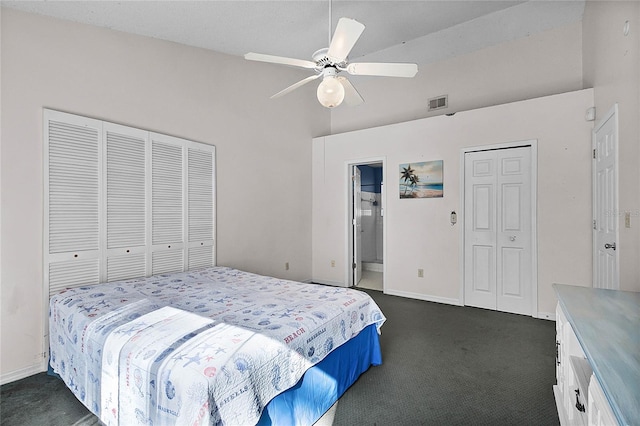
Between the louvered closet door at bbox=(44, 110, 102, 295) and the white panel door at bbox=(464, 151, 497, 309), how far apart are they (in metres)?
4.06

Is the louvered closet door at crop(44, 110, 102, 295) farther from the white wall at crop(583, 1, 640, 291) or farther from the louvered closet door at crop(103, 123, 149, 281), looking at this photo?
the white wall at crop(583, 1, 640, 291)

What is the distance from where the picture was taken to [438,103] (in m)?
4.48

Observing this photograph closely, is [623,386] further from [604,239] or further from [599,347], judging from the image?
[604,239]

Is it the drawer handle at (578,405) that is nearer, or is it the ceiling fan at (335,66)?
the drawer handle at (578,405)

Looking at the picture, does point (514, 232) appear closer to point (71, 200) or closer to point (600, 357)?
point (600, 357)

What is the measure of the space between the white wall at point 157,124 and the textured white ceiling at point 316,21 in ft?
0.62

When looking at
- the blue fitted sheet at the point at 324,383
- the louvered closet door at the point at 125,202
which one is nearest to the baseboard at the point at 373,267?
the blue fitted sheet at the point at 324,383

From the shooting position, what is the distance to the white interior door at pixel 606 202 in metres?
2.45

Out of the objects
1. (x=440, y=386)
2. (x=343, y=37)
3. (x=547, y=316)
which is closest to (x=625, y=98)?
(x=343, y=37)

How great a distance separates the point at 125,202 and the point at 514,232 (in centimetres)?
425

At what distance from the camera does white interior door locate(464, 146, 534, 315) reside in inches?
143

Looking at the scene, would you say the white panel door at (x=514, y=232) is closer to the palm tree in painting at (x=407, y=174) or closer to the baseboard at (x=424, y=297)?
the baseboard at (x=424, y=297)

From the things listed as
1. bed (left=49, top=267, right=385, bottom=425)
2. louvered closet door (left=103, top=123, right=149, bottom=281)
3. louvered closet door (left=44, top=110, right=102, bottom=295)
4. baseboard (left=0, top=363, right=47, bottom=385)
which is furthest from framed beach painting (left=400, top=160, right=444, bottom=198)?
baseboard (left=0, top=363, right=47, bottom=385)

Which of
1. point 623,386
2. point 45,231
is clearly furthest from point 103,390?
point 623,386
